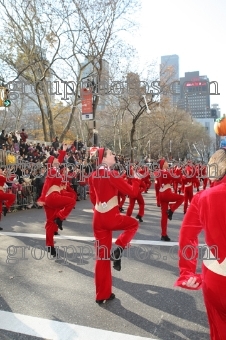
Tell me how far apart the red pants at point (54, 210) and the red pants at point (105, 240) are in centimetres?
204

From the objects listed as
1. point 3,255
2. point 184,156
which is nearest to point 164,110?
point 184,156

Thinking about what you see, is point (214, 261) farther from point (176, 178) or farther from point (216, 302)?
point (176, 178)

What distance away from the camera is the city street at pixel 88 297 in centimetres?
364

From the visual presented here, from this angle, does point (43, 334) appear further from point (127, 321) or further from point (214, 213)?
point (214, 213)

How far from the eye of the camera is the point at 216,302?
2072 millimetres

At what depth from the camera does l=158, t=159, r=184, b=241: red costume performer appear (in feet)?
24.5

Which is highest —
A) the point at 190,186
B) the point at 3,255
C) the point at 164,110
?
the point at 164,110

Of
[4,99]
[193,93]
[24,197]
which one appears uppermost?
[193,93]

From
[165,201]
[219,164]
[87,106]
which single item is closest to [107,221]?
[219,164]

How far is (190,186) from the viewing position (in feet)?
37.0

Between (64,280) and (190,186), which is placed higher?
(190,186)

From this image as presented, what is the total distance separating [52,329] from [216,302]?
2250mm

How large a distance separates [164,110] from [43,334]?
38.2 m

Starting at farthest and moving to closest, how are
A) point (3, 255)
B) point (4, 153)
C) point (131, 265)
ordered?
1. point (4, 153)
2. point (3, 255)
3. point (131, 265)
